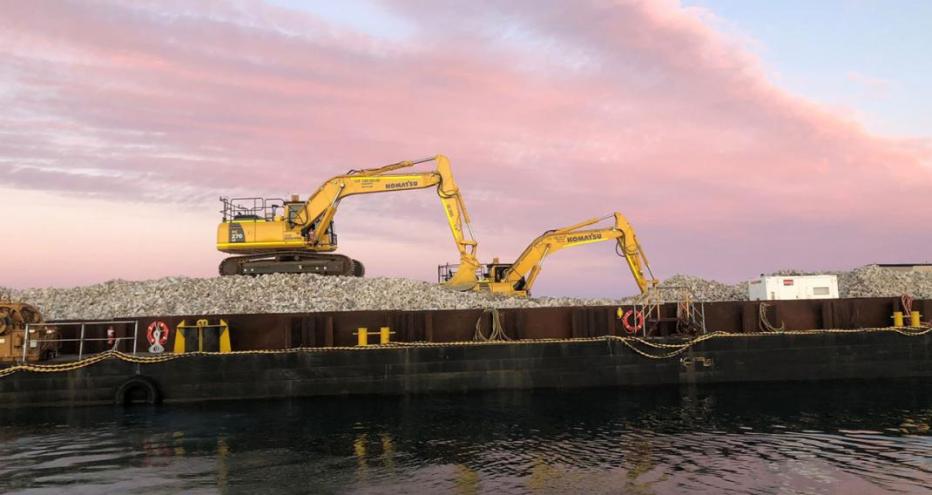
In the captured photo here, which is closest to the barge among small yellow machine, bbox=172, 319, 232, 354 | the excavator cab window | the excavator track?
small yellow machine, bbox=172, 319, 232, 354

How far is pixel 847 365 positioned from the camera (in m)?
21.5

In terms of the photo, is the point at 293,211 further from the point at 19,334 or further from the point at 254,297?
the point at 19,334

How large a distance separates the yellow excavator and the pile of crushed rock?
7.80 feet

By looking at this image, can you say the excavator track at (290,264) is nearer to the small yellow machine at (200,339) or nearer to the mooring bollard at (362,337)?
the small yellow machine at (200,339)

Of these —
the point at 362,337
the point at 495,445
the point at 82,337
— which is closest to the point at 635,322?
the point at 362,337

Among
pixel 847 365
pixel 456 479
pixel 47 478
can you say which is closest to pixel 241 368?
pixel 47 478

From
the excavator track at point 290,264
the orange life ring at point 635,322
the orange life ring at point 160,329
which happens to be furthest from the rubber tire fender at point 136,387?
the excavator track at point 290,264

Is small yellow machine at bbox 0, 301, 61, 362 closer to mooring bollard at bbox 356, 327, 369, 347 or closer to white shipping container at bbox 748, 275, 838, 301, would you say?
mooring bollard at bbox 356, 327, 369, 347

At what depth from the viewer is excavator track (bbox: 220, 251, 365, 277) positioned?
115 feet

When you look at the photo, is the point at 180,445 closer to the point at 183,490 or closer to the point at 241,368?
the point at 183,490

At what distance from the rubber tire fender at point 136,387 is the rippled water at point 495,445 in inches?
23.5

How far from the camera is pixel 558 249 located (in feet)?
122

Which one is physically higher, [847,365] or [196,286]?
[196,286]

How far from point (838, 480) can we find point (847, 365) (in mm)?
13129
